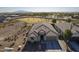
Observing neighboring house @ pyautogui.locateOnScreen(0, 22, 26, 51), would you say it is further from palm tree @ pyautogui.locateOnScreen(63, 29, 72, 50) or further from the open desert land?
palm tree @ pyautogui.locateOnScreen(63, 29, 72, 50)

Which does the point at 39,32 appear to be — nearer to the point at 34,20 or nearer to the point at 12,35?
the point at 34,20

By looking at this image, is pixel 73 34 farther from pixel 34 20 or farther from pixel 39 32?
pixel 34 20

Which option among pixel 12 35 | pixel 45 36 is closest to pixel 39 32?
pixel 45 36

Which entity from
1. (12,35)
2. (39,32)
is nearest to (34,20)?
(39,32)

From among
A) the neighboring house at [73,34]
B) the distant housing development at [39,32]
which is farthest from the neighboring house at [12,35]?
the neighboring house at [73,34]

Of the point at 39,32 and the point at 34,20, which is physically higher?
the point at 34,20

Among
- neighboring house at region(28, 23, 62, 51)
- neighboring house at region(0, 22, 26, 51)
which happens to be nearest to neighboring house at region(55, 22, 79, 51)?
neighboring house at region(28, 23, 62, 51)

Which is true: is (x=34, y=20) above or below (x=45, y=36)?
above
